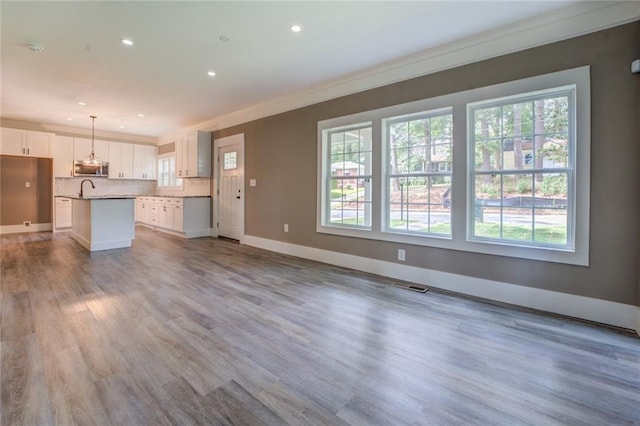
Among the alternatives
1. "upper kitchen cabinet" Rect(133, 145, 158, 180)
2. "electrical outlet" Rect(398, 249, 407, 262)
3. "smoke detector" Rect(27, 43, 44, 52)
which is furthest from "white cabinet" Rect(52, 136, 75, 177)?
"electrical outlet" Rect(398, 249, 407, 262)

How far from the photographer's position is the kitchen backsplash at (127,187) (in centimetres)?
745

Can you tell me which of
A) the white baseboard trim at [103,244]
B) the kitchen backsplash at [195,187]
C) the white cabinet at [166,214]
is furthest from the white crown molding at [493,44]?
the white cabinet at [166,214]

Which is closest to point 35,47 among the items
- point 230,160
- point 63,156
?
point 230,160

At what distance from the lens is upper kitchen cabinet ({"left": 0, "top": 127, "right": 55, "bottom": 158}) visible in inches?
253

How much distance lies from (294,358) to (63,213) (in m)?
8.34

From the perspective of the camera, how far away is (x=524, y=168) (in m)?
2.90

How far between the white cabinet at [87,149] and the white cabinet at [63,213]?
1.17 meters

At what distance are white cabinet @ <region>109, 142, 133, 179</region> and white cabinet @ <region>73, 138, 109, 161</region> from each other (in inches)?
5.1

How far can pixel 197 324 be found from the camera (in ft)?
7.90

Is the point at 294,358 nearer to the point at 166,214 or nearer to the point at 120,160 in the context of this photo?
the point at 166,214

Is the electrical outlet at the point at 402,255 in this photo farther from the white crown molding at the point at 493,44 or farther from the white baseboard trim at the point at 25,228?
the white baseboard trim at the point at 25,228

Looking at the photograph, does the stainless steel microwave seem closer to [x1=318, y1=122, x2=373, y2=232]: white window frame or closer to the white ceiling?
the white ceiling

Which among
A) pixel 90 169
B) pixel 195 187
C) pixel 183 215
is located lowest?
pixel 183 215

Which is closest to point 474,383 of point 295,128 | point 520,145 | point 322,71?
point 520,145
